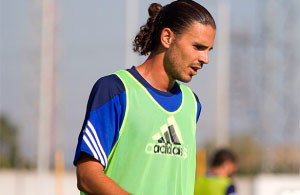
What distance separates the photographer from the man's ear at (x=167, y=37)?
3904 mm

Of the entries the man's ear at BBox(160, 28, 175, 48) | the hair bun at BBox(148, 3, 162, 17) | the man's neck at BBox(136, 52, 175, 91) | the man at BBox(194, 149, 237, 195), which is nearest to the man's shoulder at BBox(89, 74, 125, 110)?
the man's neck at BBox(136, 52, 175, 91)

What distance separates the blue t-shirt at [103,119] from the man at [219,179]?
5.12 metres

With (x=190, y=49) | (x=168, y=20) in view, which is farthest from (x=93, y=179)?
(x=168, y=20)

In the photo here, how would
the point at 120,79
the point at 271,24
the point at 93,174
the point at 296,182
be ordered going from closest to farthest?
the point at 93,174 → the point at 120,79 → the point at 296,182 → the point at 271,24

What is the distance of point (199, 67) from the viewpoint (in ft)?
12.7

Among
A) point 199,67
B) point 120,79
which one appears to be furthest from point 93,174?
point 199,67

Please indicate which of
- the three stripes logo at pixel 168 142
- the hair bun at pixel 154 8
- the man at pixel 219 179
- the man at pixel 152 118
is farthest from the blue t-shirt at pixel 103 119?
the man at pixel 219 179

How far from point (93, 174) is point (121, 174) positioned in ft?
0.71

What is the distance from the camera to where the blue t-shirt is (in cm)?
359

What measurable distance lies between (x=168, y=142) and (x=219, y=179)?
5160mm

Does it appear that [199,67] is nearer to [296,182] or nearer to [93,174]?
[93,174]

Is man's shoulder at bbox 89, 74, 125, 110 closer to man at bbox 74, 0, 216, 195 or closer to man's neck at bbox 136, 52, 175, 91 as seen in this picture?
man at bbox 74, 0, 216, 195

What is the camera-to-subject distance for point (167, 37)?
3916 mm

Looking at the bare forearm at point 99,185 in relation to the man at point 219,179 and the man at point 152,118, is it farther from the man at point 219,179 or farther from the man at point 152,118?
the man at point 219,179
